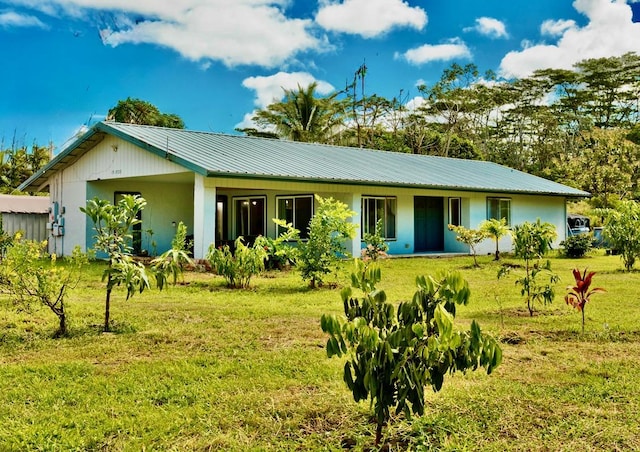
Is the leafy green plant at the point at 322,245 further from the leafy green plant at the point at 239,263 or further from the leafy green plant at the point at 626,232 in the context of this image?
the leafy green plant at the point at 626,232

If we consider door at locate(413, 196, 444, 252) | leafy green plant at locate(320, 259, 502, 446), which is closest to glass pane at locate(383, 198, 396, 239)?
door at locate(413, 196, 444, 252)

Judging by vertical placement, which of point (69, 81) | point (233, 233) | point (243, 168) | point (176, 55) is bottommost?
point (233, 233)

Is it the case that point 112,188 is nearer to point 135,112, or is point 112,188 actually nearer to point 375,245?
point 375,245

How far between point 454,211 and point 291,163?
686 cm

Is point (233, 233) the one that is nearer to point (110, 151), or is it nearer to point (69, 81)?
point (110, 151)

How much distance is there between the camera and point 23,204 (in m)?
19.8

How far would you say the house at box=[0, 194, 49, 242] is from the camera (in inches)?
719

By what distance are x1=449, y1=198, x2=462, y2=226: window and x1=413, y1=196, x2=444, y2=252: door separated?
0.37 meters

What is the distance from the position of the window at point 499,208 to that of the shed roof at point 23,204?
51.7 ft

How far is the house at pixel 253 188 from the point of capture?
1415 cm

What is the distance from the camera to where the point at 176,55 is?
88.9ft

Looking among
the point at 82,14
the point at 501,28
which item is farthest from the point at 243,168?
the point at 501,28

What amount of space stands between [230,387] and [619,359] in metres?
3.74

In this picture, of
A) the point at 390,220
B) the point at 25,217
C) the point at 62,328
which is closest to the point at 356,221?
the point at 390,220
